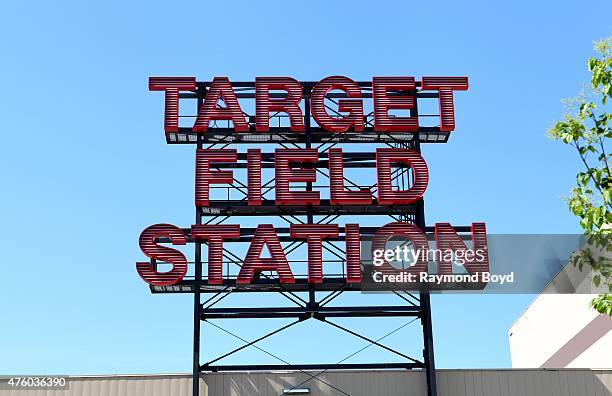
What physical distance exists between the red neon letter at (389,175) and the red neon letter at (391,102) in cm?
115

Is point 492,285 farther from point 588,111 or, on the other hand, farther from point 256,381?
point 588,111

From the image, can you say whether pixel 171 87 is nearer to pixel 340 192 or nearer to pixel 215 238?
pixel 215 238

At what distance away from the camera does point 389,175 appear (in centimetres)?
3766

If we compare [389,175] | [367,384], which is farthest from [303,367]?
[389,175]

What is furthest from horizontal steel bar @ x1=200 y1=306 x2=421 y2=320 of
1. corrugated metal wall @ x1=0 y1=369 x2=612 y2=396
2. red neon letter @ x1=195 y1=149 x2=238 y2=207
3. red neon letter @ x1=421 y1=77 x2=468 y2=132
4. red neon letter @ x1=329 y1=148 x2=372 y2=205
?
red neon letter @ x1=421 y1=77 x2=468 y2=132

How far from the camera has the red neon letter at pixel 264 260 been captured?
35562mm

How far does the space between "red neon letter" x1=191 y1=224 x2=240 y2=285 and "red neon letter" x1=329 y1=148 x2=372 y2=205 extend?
435cm

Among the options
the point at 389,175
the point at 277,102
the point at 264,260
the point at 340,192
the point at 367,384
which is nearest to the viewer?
the point at 367,384

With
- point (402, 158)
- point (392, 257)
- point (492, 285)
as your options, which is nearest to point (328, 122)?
point (402, 158)

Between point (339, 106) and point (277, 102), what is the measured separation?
277 centimetres

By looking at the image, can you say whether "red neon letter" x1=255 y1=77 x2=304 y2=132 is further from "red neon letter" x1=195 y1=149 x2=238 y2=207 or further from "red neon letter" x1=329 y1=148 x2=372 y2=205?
"red neon letter" x1=329 y1=148 x2=372 y2=205

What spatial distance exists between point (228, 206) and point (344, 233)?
16.6 ft

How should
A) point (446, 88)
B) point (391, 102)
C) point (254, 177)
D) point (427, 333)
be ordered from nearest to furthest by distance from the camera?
point (427, 333)
point (254, 177)
point (391, 102)
point (446, 88)

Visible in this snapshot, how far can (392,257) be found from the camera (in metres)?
36.4
